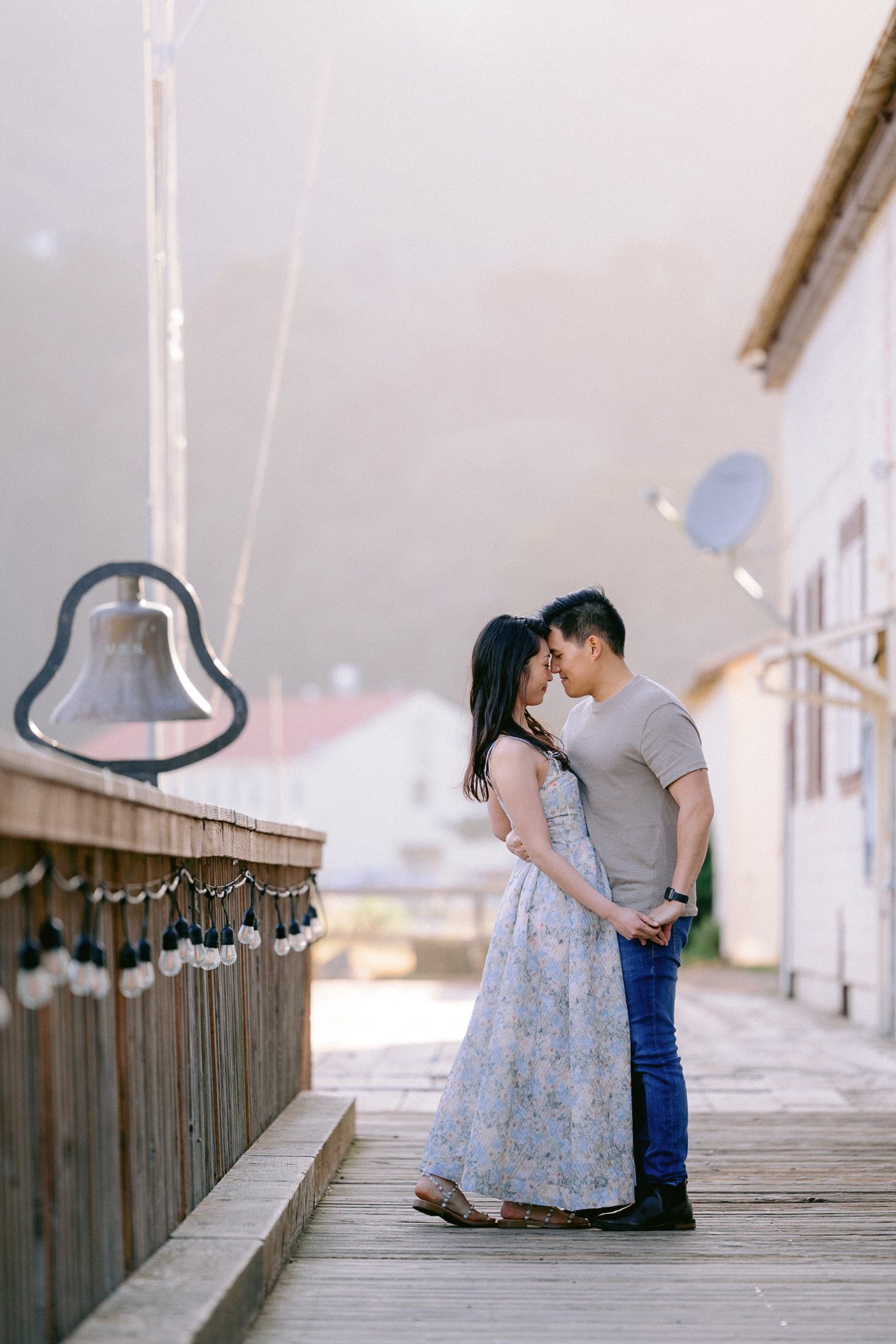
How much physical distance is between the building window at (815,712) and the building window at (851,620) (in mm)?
829

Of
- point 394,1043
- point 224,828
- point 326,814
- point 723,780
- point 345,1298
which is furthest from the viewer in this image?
point 326,814

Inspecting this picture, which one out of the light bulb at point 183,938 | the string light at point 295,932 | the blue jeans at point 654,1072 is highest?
the light bulb at point 183,938

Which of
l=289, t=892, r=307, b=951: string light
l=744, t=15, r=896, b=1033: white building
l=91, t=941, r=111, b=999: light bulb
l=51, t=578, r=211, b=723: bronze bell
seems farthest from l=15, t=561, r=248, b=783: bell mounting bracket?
l=744, t=15, r=896, b=1033: white building

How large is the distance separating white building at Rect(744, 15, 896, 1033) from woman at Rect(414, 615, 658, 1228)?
532 centimetres

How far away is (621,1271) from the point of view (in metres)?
3.46

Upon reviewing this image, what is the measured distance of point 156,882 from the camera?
292 centimetres

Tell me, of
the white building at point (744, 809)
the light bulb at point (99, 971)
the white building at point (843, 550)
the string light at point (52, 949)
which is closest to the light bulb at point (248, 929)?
the light bulb at point (99, 971)

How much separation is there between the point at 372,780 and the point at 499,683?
6618cm

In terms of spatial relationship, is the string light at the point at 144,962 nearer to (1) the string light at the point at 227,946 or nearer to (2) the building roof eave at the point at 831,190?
(1) the string light at the point at 227,946

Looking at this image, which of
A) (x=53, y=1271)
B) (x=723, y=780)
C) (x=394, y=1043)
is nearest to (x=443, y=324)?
(x=723, y=780)

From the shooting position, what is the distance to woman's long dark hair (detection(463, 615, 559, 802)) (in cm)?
400

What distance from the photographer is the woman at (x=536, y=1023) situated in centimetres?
382

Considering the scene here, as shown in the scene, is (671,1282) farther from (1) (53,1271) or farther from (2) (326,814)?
(2) (326,814)

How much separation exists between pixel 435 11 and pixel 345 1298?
3738 inches
